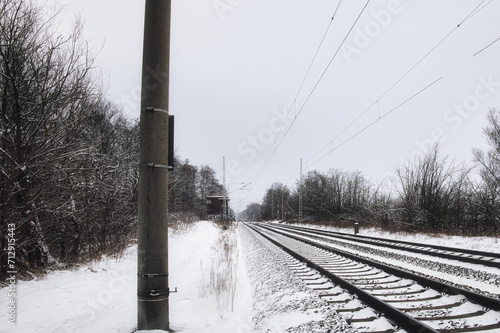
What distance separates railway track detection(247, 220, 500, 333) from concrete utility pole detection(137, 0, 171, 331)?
8.24 ft

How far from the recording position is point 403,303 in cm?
501

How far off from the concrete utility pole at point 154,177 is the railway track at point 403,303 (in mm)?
2512

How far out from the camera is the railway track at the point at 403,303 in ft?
12.9

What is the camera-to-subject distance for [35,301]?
5305 millimetres

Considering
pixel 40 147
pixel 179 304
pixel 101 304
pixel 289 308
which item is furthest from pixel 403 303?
pixel 40 147

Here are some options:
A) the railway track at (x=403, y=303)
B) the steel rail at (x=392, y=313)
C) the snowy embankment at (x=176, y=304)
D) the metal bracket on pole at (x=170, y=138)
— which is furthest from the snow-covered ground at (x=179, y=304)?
the metal bracket on pole at (x=170, y=138)

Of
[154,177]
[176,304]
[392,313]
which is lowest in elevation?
[176,304]

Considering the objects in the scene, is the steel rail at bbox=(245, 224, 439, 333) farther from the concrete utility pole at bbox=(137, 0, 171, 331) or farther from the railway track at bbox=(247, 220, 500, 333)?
the concrete utility pole at bbox=(137, 0, 171, 331)

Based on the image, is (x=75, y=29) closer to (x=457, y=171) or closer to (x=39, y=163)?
(x=39, y=163)

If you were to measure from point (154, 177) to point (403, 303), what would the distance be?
426 cm

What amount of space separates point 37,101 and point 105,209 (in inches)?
163

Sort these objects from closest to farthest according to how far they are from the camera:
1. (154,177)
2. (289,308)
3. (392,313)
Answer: (154,177) < (392,313) < (289,308)

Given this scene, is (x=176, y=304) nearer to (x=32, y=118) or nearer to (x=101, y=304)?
(x=101, y=304)

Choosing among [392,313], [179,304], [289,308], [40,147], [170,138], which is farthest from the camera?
[40,147]
